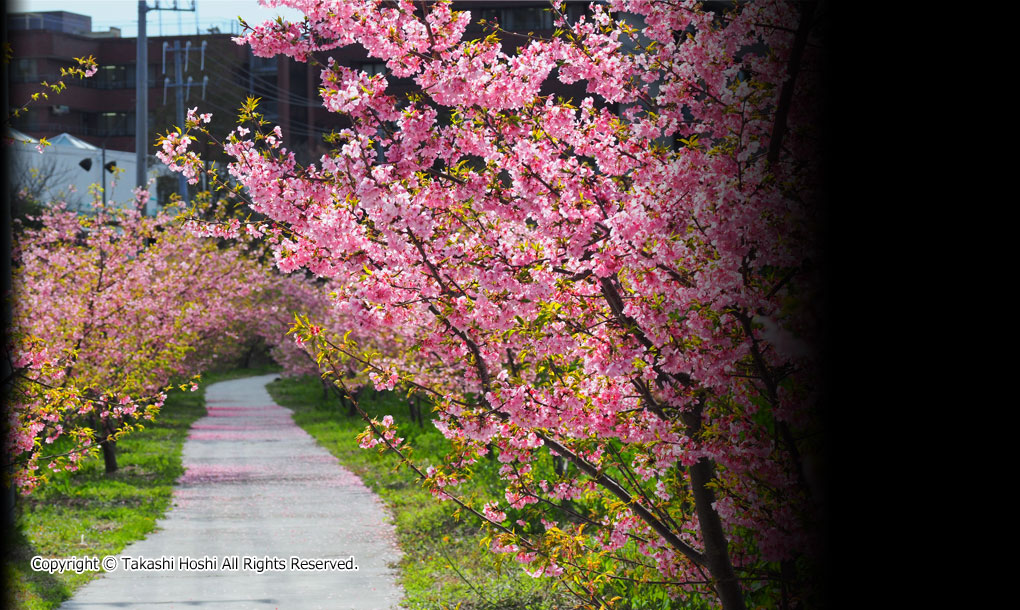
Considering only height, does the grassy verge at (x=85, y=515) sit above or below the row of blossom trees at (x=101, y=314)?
below

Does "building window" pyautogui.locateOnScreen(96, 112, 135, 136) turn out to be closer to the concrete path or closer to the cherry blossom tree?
the cherry blossom tree

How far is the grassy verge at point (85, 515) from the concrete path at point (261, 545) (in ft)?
0.67

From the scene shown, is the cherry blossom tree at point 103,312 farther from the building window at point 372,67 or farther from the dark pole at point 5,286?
the building window at point 372,67

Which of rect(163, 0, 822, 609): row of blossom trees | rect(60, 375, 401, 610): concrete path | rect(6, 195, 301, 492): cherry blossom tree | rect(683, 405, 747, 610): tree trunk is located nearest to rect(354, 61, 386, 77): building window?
rect(163, 0, 822, 609): row of blossom trees

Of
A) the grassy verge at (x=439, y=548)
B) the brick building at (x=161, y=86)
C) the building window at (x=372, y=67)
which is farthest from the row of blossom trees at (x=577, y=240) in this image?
the brick building at (x=161, y=86)

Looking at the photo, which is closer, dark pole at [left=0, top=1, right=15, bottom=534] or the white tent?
dark pole at [left=0, top=1, right=15, bottom=534]

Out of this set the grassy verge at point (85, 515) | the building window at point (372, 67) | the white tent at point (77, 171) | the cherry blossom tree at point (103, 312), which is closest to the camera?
the building window at point (372, 67)

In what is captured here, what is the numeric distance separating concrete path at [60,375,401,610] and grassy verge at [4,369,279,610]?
0.21 meters

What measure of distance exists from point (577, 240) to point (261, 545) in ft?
22.0

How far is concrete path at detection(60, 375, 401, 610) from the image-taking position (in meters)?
7.51

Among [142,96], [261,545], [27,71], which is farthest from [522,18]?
[142,96]

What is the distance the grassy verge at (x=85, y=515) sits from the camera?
7.63 m

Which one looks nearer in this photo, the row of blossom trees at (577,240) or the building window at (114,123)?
the row of blossom trees at (577,240)

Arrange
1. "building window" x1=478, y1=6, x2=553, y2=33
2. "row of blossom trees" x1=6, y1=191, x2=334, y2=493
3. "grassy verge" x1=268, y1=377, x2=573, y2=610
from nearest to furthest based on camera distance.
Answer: "grassy verge" x1=268, y1=377, x2=573, y2=610 < "building window" x1=478, y1=6, x2=553, y2=33 < "row of blossom trees" x1=6, y1=191, x2=334, y2=493
